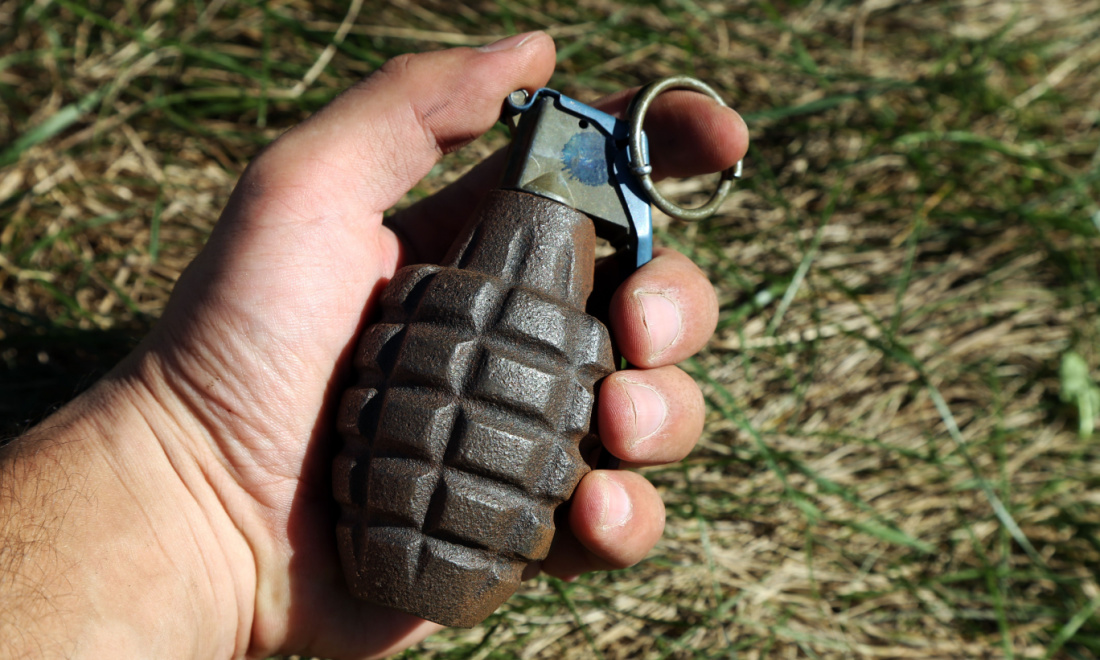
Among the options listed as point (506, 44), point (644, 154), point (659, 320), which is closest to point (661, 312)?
point (659, 320)

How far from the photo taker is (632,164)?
6.19 feet

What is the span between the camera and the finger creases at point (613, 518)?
5.97ft

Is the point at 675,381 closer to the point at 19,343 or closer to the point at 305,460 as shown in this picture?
the point at 305,460

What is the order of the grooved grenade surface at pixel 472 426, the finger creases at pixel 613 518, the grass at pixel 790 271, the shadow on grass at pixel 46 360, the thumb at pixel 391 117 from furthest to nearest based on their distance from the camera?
the grass at pixel 790 271 < the shadow on grass at pixel 46 360 < the thumb at pixel 391 117 < the finger creases at pixel 613 518 < the grooved grenade surface at pixel 472 426

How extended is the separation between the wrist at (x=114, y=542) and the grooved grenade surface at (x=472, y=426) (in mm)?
391

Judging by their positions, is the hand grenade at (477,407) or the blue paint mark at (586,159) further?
the blue paint mark at (586,159)

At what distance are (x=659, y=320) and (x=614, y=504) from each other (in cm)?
43

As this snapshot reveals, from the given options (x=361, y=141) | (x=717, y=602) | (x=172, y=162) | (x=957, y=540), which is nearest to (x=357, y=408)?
(x=361, y=141)

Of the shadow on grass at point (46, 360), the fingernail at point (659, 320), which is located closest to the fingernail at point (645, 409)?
the fingernail at point (659, 320)

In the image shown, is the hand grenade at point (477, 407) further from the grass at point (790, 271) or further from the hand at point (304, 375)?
the grass at point (790, 271)

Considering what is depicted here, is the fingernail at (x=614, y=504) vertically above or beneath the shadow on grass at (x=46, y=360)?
beneath

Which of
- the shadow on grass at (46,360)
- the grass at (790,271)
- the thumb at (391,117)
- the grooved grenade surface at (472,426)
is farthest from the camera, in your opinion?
the grass at (790,271)

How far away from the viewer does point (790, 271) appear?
117 inches

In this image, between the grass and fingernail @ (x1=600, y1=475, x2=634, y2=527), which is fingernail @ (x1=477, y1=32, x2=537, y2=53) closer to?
the grass
